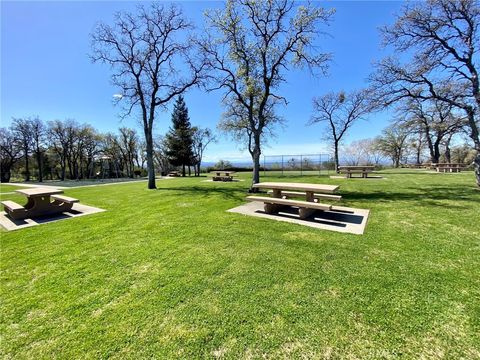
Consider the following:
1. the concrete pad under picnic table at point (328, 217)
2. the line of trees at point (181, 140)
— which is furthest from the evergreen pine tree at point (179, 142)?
the concrete pad under picnic table at point (328, 217)

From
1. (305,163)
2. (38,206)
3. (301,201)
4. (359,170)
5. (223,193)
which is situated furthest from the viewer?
(305,163)

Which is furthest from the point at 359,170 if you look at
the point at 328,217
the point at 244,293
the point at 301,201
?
the point at 244,293

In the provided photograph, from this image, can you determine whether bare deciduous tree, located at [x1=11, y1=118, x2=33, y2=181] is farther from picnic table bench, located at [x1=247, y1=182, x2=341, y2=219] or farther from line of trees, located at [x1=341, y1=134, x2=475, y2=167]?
line of trees, located at [x1=341, y1=134, x2=475, y2=167]

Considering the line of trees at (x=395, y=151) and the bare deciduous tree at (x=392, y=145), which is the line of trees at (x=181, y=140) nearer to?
the line of trees at (x=395, y=151)

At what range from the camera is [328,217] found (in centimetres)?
543

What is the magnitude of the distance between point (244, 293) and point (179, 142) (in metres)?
27.5

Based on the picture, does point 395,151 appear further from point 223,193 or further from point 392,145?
point 223,193

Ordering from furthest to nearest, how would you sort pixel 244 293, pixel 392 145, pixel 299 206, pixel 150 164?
1. pixel 392 145
2. pixel 150 164
3. pixel 299 206
4. pixel 244 293

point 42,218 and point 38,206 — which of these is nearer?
point 42,218

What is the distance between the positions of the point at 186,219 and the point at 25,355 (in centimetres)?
369

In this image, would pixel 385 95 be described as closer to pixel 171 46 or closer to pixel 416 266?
pixel 416 266

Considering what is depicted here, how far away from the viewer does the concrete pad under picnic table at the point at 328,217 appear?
463cm

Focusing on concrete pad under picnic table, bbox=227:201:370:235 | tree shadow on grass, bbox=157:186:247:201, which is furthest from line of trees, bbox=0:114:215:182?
concrete pad under picnic table, bbox=227:201:370:235

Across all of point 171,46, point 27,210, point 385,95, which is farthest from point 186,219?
point 171,46
